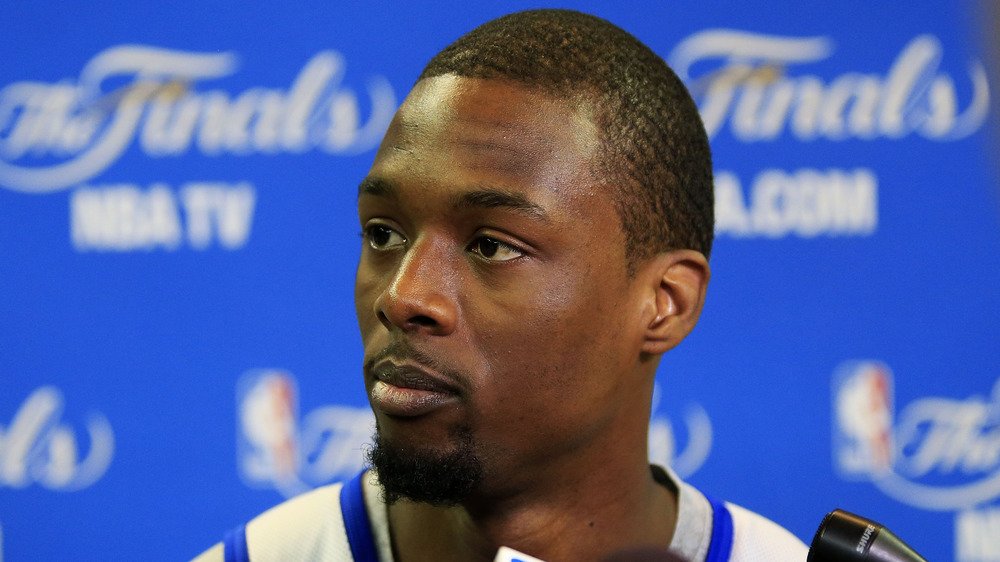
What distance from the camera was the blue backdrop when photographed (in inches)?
79.6

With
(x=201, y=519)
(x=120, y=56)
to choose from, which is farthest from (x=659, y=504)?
(x=120, y=56)

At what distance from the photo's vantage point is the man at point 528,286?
93 centimetres

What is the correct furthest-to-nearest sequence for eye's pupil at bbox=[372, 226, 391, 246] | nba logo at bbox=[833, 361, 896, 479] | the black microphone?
nba logo at bbox=[833, 361, 896, 479] < eye's pupil at bbox=[372, 226, 391, 246] < the black microphone

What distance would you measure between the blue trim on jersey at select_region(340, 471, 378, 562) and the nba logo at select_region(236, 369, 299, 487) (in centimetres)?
87

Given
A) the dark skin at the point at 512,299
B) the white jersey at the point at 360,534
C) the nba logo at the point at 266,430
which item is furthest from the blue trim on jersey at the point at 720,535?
the nba logo at the point at 266,430

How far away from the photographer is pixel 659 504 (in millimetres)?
1192

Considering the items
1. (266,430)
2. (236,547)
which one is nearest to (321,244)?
(266,430)

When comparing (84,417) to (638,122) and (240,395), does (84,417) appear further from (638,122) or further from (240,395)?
(638,122)

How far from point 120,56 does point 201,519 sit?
37.4 inches

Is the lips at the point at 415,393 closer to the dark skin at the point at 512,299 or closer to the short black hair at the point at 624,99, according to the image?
the dark skin at the point at 512,299

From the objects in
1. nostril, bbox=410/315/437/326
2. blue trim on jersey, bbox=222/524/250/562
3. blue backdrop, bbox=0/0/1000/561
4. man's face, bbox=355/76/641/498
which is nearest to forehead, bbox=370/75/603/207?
man's face, bbox=355/76/641/498

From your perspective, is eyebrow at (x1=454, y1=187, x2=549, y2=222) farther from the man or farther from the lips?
the lips

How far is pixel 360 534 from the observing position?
3.78ft

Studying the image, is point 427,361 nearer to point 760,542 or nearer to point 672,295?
point 672,295
